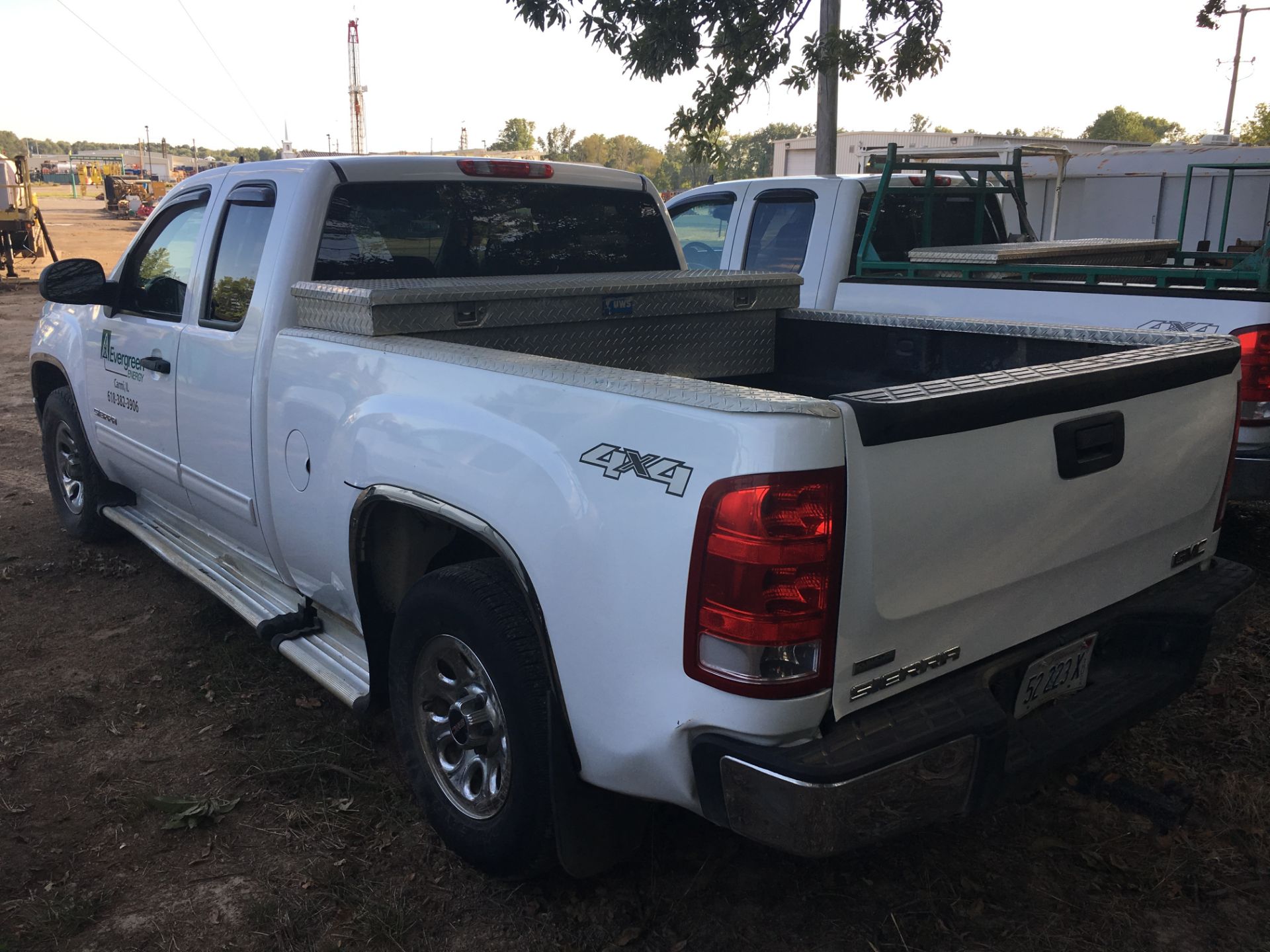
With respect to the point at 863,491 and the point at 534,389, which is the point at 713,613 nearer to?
the point at 863,491

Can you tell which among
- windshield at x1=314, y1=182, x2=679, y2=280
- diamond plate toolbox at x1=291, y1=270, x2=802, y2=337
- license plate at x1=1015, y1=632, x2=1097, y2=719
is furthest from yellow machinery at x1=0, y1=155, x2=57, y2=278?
license plate at x1=1015, y1=632, x2=1097, y2=719

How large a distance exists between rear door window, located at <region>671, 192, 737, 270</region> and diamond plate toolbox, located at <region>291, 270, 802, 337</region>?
305 centimetres

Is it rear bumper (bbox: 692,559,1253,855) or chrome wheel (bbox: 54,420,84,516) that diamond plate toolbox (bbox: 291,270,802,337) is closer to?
rear bumper (bbox: 692,559,1253,855)

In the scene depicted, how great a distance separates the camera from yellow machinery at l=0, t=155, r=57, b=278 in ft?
71.9

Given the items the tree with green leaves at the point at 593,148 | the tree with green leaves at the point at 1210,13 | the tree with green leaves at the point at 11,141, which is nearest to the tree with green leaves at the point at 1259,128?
the tree with green leaves at the point at 1210,13

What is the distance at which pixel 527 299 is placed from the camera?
11.5 feet

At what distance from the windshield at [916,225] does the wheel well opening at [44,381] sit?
4.72 metres

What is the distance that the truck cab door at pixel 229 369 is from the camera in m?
3.68

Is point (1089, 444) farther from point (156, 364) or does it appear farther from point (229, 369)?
point (156, 364)

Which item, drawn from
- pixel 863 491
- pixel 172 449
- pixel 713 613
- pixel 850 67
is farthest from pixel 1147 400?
pixel 850 67

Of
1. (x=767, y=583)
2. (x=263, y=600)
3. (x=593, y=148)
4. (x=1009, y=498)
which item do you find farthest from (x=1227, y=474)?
(x=593, y=148)

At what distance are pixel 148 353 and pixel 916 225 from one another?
491 centimetres

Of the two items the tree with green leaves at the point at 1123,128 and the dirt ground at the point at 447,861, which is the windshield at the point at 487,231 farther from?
the tree with green leaves at the point at 1123,128

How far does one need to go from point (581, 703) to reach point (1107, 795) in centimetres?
192
